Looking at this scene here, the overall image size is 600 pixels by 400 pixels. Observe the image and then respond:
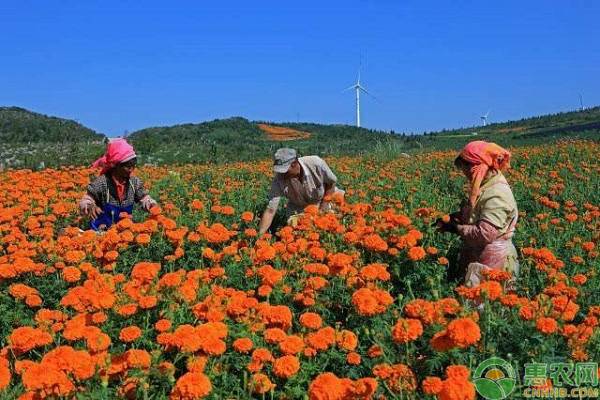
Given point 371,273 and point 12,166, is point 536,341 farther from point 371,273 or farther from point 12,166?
point 12,166

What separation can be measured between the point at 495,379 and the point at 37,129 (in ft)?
89.1

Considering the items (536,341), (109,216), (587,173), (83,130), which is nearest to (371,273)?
(536,341)

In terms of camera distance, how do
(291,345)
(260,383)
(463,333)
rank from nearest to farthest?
(463,333) → (260,383) → (291,345)

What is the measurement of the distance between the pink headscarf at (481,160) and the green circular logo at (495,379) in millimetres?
1712

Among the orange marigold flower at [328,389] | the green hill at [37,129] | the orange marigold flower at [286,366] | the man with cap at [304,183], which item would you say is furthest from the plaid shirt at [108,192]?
the green hill at [37,129]

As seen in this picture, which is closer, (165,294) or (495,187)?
(165,294)

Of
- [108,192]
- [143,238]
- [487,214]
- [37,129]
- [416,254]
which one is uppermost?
[37,129]

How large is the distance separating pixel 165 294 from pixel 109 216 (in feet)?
8.53

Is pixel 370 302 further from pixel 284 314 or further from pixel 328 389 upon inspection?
pixel 328 389

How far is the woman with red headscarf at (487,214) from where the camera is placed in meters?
3.69

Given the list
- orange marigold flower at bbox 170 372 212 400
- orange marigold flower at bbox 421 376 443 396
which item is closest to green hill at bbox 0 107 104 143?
orange marigold flower at bbox 170 372 212 400

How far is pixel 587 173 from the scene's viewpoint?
798 centimetres

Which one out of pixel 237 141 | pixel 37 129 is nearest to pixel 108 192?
pixel 237 141

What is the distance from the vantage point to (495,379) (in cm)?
214
